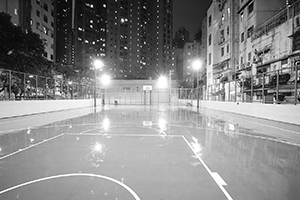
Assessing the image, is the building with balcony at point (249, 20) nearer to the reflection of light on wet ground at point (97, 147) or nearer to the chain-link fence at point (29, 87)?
the chain-link fence at point (29, 87)

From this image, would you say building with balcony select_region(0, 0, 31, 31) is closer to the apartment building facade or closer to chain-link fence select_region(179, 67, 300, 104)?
the apartment building facade

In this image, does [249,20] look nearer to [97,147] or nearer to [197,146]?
[197,146]

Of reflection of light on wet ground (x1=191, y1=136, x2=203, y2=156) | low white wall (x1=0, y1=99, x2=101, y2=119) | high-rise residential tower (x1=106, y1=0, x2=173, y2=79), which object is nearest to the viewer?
reflection of light on wet ground (x1=191, y1=136, x2=203, y2=156)

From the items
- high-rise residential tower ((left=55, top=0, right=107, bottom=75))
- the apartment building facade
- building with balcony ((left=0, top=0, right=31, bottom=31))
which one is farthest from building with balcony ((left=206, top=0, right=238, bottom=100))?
high-rise residential tower ((left=55, top=0, right=107, bottom=75))

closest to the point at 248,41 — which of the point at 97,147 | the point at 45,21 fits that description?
the point at 97,147

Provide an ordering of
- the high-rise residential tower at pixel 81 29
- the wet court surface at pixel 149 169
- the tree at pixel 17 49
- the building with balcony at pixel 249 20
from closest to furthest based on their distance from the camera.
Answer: the wet court surface at pixel 149 169 < the tree at pixel 17 49 < the building with balcony at pixel 249 20 < the high-rise residential tower at pixel 81 29

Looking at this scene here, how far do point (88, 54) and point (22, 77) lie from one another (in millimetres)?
89231

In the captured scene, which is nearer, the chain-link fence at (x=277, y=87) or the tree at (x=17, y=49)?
the chain-link fence at (x=277, y=87)

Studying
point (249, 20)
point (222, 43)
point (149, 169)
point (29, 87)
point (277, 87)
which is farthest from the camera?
point (222, 43)

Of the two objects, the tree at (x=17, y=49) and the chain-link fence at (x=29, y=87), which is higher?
the tree at (x=17, y=49)

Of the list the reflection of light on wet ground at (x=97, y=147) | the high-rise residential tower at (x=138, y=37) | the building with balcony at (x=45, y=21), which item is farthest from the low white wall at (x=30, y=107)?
the high-rise residential tower at (x=138, y=37)

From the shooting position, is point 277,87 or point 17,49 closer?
point 277,87

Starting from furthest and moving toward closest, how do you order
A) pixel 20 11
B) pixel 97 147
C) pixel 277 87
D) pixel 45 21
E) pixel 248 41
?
pixel 45 21 < pixel 20 11 < pixel 248 41 < pixel 277 87 < pixel 97 147

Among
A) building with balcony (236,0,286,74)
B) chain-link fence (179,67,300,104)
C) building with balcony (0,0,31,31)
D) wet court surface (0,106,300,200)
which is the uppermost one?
building with balcony (0,0,31,31)
